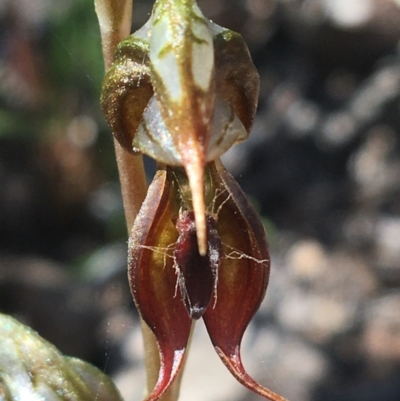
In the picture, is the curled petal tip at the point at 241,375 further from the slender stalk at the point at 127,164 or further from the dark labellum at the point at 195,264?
the slender stalk at the point at 127,164

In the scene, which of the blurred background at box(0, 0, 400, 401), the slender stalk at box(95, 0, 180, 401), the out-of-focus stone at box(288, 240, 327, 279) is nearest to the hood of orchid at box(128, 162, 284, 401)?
the slender stalk at box(95, 0, 180, 401)

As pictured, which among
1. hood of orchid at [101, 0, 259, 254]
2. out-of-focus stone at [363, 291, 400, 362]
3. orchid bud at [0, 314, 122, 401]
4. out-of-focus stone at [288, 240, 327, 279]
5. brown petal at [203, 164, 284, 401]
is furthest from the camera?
out-of-focus stone at [288, 240, 327, 279]

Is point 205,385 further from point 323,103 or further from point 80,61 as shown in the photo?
point 323,103

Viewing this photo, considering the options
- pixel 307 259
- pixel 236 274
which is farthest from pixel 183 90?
pixel 307 259

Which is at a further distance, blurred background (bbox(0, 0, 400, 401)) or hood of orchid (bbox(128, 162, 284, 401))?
blurred background (bbox(0, 0, 400, 401))

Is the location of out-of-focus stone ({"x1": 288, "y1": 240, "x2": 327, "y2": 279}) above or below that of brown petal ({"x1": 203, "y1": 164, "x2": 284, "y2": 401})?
below

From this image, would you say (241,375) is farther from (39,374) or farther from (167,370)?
(39,374)

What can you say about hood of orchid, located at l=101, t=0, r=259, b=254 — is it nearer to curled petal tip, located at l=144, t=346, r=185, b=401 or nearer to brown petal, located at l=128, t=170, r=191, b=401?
brown petal, located at l=128, t=170, r=191, b=401

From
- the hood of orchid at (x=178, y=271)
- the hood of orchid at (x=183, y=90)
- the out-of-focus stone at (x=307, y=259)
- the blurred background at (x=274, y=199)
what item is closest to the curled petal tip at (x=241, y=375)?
the hood of orchid at (x=178, y=271)
